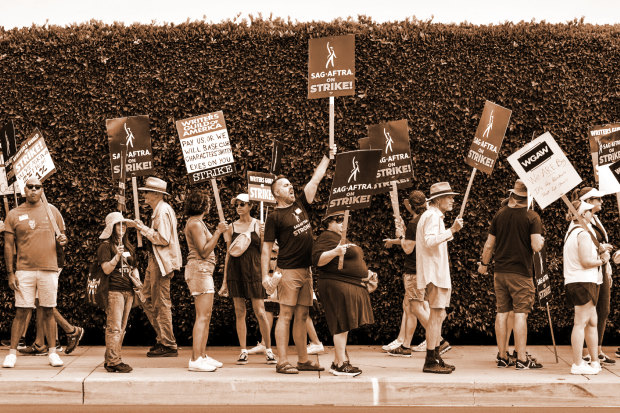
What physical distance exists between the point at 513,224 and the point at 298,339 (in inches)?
104

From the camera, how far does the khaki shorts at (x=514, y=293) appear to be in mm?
9211

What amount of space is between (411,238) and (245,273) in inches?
80.1

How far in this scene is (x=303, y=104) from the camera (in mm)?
11188

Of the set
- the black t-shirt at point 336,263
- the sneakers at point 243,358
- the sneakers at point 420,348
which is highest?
the black t-shirt at point 336,263

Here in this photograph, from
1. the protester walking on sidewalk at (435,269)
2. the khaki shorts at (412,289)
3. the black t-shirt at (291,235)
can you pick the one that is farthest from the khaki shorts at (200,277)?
the khaki shorts at (412,289)

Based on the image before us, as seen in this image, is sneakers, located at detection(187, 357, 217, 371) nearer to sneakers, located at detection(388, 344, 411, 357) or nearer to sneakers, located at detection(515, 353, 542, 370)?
sneakers, located at detection(388, 344, 411, 357)

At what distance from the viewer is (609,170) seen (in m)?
9.99

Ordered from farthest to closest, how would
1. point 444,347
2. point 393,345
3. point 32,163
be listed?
point 393,345 → point 444,347 → point 32,163

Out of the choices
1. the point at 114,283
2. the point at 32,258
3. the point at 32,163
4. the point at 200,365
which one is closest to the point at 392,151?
the point at 200,365

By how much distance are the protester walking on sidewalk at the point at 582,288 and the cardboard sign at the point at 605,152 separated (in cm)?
107

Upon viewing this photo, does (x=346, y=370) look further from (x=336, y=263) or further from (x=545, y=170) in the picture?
(x=545, y=170)

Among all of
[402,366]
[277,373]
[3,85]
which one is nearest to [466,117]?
[402,366]

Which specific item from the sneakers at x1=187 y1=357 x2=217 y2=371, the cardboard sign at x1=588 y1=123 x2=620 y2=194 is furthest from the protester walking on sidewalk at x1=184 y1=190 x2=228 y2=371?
the cardboard sign at x1=588 y1=123 x2=620 y2=194

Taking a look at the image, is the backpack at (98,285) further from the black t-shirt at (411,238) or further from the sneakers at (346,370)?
the black t-shirt at (411,238)
